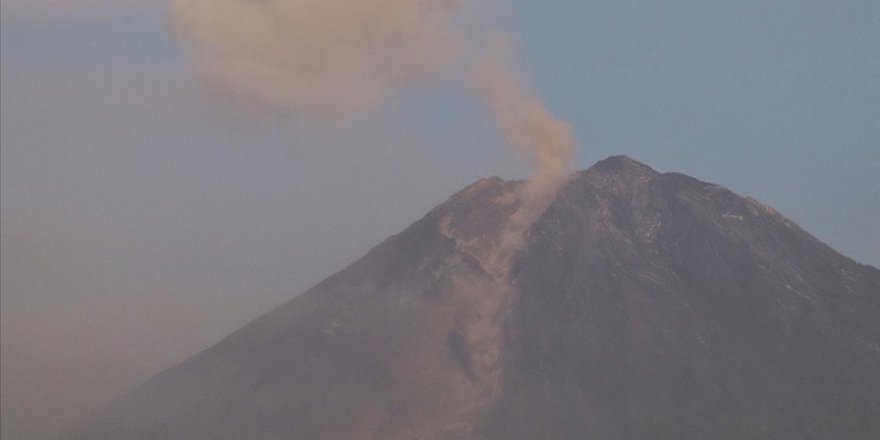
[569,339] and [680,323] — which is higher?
[569,339]

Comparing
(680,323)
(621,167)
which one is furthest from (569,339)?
(621,167)

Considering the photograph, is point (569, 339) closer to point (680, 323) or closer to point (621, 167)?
point (680, 323)

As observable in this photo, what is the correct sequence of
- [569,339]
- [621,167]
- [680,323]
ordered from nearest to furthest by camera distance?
[569,339] → [680,323] → [621,167]

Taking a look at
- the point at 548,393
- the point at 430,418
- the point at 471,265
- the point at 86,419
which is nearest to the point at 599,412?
the point at 548,393

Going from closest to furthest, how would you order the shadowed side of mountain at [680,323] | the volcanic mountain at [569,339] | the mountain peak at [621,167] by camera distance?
1. the shadowed side of mountain at [680,323]
2. the volcanic mountain at [569,339]
3. the mountain peak at [621,167]

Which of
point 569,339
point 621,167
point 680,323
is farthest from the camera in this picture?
point 621,167

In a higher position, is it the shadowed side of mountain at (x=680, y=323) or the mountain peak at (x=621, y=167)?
the mountain peak at (x=621, y=167)

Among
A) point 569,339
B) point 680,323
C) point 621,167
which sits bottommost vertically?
point 680,323

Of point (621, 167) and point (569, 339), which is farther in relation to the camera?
point (621, 167)

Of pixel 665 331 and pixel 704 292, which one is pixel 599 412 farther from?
pixel 704 292
